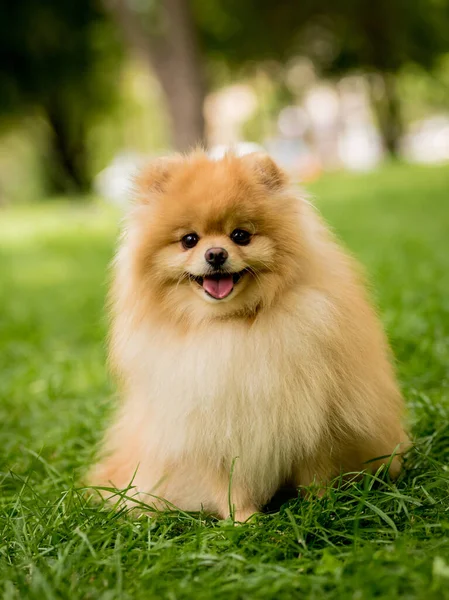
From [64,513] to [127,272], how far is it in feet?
2.99

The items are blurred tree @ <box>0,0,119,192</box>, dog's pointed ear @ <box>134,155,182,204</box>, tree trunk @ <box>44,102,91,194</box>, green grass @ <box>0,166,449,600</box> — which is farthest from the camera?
tree trunk @ <box>44,102,91,194</box>

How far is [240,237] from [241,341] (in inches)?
14.6

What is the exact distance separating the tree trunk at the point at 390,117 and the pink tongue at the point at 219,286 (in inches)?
835

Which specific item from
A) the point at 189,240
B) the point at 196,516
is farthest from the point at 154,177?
the point at 196,516

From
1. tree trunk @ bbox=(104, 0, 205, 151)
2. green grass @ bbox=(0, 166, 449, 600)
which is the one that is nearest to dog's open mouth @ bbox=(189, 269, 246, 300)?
green grass @ bbox=(0, 166, 449, 600)

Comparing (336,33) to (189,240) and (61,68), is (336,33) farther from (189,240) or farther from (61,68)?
(189,240)

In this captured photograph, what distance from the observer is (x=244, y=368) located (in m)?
2.35

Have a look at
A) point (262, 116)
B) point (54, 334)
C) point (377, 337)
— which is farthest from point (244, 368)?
point (262, 116)

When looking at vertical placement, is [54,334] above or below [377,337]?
below

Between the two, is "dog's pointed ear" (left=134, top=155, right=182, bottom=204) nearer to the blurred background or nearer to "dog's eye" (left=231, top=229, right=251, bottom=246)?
"dog's eye" (left=231, top=229, right=251, bottom=246)

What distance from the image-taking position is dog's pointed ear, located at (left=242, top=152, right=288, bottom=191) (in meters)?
2.53

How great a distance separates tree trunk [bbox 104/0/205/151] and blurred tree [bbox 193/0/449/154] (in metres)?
8.41

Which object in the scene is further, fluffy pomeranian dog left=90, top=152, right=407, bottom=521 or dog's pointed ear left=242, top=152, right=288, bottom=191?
dog's pointed ear left=242, top=152, right=288, bottom=191

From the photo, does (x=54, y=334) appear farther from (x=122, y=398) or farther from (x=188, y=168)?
(x=188, y=168)
